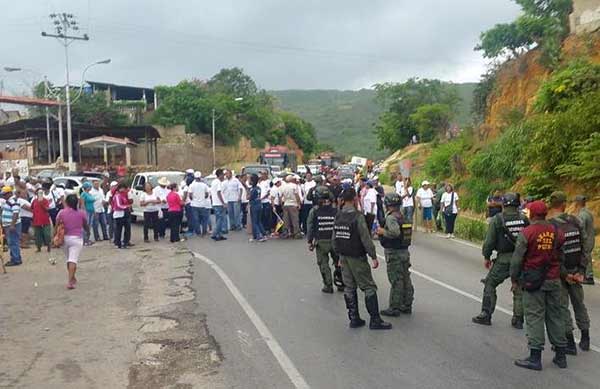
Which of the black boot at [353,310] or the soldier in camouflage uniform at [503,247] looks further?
the black boot at [353,310]

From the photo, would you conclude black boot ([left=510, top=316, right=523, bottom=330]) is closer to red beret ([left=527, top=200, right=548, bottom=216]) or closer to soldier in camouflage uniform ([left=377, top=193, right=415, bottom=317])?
soldier in camouflage uniform ([left=377, top=193, right=415, bottom=317])

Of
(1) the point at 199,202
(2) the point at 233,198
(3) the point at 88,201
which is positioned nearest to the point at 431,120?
(2) the point at 233,198

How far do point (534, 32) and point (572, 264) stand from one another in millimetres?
26253

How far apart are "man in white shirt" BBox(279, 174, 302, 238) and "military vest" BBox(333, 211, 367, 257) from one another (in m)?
8.70

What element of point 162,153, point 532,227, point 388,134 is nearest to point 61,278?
point 532,227

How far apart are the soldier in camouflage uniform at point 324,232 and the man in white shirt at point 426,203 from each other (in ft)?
31.8

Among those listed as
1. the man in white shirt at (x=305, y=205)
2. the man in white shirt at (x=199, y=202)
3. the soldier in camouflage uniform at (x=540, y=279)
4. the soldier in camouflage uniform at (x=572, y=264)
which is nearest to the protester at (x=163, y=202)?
the man in white shirt at (x=199, y=202)

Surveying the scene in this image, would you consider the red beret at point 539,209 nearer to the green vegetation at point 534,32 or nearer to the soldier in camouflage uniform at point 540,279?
the soldier in camouflage uniform at point 540,279

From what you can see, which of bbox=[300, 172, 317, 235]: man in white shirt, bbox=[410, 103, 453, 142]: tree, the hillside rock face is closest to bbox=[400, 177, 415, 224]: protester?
bbox=[300, 172, 317, 235]: man in white shirt

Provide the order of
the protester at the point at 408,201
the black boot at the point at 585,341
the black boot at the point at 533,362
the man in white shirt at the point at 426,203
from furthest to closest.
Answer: the man in white shirt at the point at 426,203 → the protester at the point at 408,201 → the black boot at the point at 585,341 → the black boot at the point at 533,362

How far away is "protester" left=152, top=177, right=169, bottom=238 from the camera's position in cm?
1784

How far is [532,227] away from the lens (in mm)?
7059

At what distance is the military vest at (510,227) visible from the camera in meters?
8.43

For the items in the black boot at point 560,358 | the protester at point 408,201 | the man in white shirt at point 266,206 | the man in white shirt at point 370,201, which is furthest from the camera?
the protester at point 408,201
